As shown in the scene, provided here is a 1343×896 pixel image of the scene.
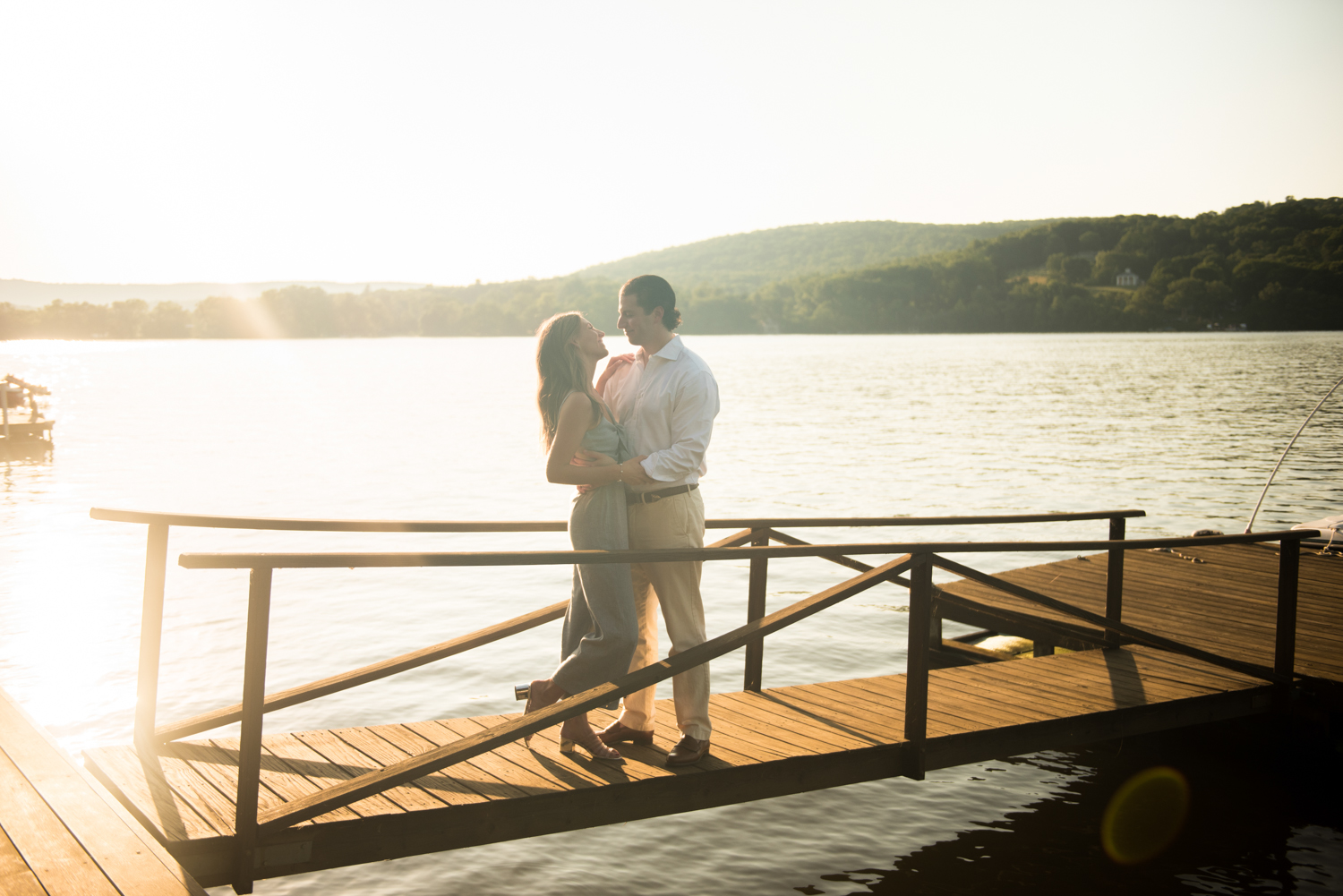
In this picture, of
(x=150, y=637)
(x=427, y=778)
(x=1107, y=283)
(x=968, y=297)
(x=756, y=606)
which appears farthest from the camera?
(x=968, y=297)

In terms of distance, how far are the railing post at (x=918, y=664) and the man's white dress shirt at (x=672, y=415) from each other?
4.28 feet

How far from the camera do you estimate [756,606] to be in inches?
244

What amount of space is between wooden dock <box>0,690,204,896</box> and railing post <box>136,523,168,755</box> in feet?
1.28

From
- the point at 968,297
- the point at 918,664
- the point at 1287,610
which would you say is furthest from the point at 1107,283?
the point at 918,664

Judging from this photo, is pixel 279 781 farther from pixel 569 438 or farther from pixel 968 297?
pixel 968 297

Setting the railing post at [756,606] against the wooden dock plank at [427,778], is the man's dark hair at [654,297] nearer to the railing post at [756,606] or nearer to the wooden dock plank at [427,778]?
the railing post at [756,606]

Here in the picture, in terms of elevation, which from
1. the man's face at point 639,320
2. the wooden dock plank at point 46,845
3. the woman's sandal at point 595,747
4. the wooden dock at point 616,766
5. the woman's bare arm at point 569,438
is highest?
the man's face at point 639,320

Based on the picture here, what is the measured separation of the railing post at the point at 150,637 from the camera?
4758 mm

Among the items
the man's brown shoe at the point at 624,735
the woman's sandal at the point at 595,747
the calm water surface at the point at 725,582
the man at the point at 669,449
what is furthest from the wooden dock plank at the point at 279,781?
the calm water surface at the point at 725,582

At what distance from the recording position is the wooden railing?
3732 mm

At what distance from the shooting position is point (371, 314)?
7264 inches

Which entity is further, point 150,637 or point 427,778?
point 150,637

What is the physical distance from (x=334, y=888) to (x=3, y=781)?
2519 millimetres

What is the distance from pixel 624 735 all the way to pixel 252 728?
1846mm
